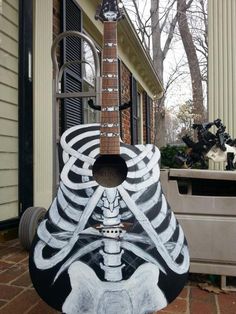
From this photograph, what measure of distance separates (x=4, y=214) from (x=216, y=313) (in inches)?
74.1

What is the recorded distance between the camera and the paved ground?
1.69 m

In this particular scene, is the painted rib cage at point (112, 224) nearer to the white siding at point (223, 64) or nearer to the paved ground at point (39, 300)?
the paved ground at point (39, 300)

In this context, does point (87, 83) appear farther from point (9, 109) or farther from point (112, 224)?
point (112, 224)

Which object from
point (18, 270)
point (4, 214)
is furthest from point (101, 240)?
point (4, 214)

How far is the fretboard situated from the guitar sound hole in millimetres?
33

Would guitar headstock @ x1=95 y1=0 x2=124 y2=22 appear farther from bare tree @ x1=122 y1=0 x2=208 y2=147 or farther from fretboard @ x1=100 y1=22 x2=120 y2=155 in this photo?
bare tree @ x1=122 y1=0 x2=208 y2=147

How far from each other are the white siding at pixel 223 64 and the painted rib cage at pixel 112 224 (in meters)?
1.50

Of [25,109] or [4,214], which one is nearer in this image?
[4,214]

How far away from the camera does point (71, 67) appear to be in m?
4.14

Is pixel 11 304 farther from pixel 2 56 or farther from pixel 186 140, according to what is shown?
pixel 2 56

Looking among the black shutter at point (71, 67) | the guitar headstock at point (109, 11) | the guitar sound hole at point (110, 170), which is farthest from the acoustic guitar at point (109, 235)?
the black shutter at point (71, 67)

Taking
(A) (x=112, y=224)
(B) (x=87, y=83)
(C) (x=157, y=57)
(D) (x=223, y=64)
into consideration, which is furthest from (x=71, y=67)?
(C) (x=157, y=57)

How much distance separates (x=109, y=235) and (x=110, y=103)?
0.47m

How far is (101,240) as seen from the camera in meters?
1.21
